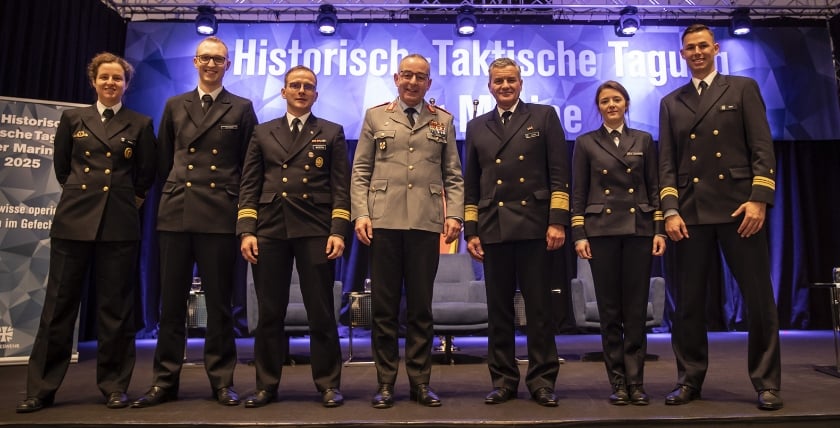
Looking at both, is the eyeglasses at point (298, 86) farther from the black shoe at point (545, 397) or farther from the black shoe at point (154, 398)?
the black shoe at point (545, 397)

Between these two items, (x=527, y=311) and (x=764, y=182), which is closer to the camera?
(x=764, y=182)

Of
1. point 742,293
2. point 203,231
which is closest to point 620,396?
point 742,293

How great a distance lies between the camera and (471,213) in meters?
3.08

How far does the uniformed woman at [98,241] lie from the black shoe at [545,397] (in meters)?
1.91

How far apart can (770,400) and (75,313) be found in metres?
3.22

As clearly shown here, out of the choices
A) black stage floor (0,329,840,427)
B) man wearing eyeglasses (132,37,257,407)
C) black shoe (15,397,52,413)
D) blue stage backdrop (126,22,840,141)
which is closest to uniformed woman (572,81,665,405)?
black stage floor (0,329,840,427)

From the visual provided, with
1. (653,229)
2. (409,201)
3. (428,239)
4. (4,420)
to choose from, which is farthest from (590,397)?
(4,420)

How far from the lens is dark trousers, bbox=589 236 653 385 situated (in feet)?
9.48

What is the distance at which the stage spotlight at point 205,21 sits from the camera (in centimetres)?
675

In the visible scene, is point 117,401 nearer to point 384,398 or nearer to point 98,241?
point 98,241

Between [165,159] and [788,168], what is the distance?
287 inches

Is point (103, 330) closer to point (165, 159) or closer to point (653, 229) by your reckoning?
point (165, 159)

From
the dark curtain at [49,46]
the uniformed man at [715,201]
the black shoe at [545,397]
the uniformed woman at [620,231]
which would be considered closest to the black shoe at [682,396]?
the uniformed man at [715,201]

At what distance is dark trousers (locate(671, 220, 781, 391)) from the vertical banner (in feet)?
14.6
